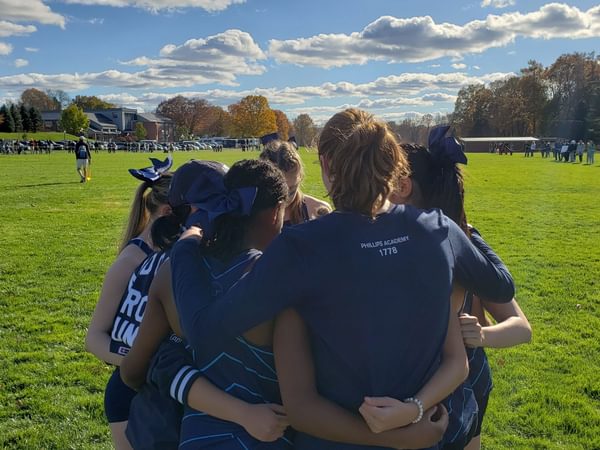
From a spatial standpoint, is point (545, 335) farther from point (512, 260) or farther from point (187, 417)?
point (187, 417)

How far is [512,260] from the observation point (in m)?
9.83

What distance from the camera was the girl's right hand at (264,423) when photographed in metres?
1.73

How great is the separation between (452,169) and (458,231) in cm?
57

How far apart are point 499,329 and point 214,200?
1.26 metres

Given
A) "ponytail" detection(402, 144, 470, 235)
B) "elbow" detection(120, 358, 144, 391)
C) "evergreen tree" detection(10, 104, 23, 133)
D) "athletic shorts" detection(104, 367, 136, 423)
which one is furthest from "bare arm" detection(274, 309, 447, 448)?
"evergreen tree" detection(10, 104, 23, 133)

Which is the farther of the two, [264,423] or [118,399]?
[118,399]

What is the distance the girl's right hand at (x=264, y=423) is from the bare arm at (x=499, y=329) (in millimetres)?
740

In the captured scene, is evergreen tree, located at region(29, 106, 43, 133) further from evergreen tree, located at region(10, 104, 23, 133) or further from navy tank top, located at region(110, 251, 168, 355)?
navy tank top, located at region(110, 251, 168, 355)

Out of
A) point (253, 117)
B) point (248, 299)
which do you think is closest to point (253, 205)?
point (248, 299)

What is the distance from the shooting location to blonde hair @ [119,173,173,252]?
308 cm

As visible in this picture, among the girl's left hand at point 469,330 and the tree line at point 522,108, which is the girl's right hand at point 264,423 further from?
the tree line at point 522,108

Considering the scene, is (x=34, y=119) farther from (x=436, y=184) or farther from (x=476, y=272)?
(x=476, y=272)

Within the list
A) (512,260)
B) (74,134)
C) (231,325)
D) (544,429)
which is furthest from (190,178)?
(74,134)

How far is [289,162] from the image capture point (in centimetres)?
370
